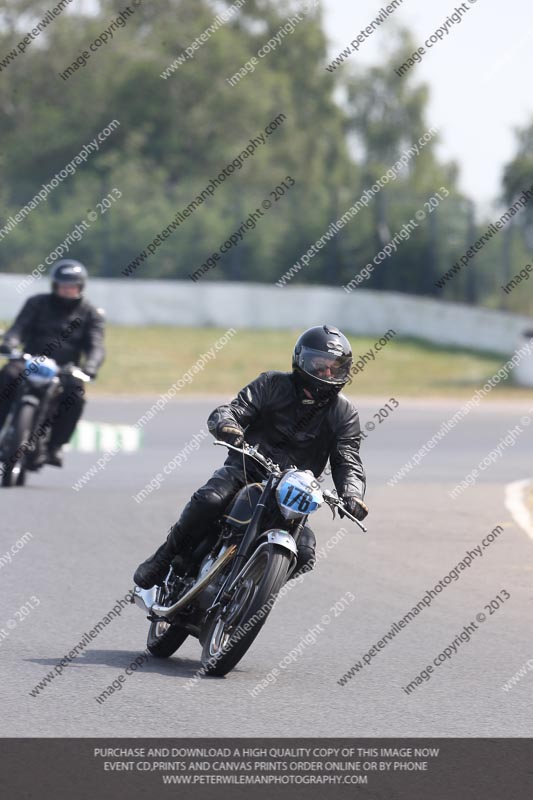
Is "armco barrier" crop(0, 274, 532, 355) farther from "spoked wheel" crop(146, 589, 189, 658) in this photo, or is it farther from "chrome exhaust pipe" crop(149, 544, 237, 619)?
"chrome exhaust pipe" crop(149, 544, 237, 619)

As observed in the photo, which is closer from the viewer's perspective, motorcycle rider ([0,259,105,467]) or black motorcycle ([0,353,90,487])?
black motorcycle ([0,353,90,487])

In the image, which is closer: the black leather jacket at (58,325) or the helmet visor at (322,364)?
the helmet visor at (322,364)

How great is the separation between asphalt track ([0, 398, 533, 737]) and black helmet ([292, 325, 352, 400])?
134 centimetres

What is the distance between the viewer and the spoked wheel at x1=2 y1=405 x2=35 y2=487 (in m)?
14.6

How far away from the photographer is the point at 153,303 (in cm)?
3688

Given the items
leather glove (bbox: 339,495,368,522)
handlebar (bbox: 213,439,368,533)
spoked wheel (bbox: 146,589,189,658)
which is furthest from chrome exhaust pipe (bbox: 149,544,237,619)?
leather glove (bbox: 339,495,368,522)

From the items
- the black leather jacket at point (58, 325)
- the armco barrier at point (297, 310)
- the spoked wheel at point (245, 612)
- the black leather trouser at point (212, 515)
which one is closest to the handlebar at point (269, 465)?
the black leather trouser at point (212, 515)

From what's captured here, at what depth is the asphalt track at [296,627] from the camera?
673cm

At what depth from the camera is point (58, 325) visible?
1520 centimetres

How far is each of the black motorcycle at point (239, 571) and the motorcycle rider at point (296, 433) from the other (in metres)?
0.08

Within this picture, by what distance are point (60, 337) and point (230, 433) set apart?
7.81 metres

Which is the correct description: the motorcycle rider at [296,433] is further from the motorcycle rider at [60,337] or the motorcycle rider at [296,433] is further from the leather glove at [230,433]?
the motorcycle rider at [60,337]
